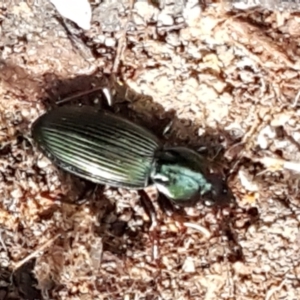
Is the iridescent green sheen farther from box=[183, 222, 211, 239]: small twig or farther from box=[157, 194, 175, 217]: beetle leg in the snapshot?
box=[183, 222, 211, 239]: small twig

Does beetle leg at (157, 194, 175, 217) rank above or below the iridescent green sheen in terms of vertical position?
below

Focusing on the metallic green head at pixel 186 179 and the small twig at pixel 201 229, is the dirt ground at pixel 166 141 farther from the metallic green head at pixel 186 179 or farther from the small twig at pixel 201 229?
the metallic green head at pixel 186 179

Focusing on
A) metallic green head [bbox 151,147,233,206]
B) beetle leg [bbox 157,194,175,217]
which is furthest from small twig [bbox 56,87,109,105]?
beetle leg [bbox 157,194,175,217]

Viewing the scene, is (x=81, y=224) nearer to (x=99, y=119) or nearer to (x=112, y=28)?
(x=99, y=119)

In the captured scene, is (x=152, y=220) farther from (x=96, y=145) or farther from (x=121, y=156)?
(x=96, y=145)

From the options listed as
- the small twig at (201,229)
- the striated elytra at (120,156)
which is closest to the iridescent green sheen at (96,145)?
the striated elytra at (120,156)

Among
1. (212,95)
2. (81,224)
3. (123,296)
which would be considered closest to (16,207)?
(81,224)
